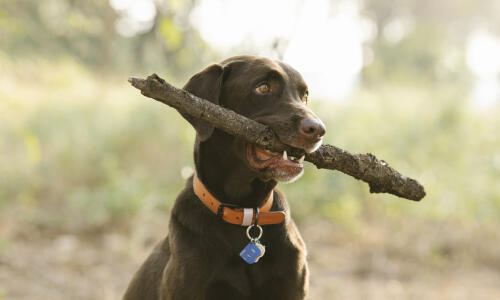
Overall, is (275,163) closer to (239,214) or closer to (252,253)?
(239,214)

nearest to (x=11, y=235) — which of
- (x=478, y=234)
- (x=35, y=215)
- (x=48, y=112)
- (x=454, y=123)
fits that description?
(x=35, y=215)

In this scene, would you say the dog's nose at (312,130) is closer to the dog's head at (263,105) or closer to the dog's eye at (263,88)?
the dog's head at (263,105)

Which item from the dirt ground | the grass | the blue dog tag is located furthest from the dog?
the grass

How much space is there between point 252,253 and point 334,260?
3462 millimetres

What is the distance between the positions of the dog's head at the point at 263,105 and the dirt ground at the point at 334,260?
2.64 metres

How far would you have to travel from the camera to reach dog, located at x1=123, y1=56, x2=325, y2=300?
98.5 inches

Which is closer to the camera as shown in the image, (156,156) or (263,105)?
(263,105)

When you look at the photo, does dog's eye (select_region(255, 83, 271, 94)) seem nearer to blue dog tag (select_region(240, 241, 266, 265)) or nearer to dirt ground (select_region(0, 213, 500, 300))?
blue dog tag (select_region(240, 241, 266, 265))

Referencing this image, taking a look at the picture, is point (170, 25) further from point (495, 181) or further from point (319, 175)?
point (495, 181)

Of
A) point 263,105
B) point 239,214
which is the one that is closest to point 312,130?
point 263,105

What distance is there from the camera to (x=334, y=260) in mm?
5770

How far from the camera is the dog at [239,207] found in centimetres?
250

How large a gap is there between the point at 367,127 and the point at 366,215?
2.40 m

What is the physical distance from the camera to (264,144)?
8.12 ft
